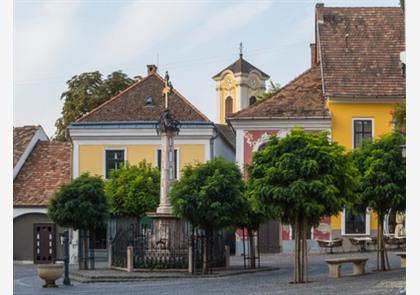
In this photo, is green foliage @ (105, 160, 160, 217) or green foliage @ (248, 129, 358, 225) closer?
green foliage @ (248, 129, 358, 225)

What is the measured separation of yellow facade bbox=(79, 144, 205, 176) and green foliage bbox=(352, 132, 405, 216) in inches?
748

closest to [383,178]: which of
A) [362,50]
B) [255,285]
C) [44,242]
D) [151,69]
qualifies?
[255,285]

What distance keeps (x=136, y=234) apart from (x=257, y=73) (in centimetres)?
5860

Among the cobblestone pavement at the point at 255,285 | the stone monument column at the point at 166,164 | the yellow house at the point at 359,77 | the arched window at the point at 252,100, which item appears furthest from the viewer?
the arched window at the point at 252,100

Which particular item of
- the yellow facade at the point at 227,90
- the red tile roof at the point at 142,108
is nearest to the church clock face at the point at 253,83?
the yellow facade at the point at 227,90

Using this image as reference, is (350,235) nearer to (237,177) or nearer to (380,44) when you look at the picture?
(380,44)

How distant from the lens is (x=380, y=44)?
147ft

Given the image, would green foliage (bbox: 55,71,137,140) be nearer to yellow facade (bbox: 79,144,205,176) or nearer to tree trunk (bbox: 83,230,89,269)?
yellow facade (bbox: 79,144,205,176)

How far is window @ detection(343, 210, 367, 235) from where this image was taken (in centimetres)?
4209

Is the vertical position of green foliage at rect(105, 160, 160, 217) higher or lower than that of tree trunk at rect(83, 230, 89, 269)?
higher

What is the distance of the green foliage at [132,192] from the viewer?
40531 millimetres

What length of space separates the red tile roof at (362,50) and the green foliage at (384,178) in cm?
1546

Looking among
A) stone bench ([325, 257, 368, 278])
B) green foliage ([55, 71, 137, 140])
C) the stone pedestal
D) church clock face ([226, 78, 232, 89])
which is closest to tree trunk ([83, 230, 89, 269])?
the stone pedestal

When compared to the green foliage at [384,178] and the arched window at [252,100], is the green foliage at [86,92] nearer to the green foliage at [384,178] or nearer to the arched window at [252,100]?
the arched window at [252,100]
